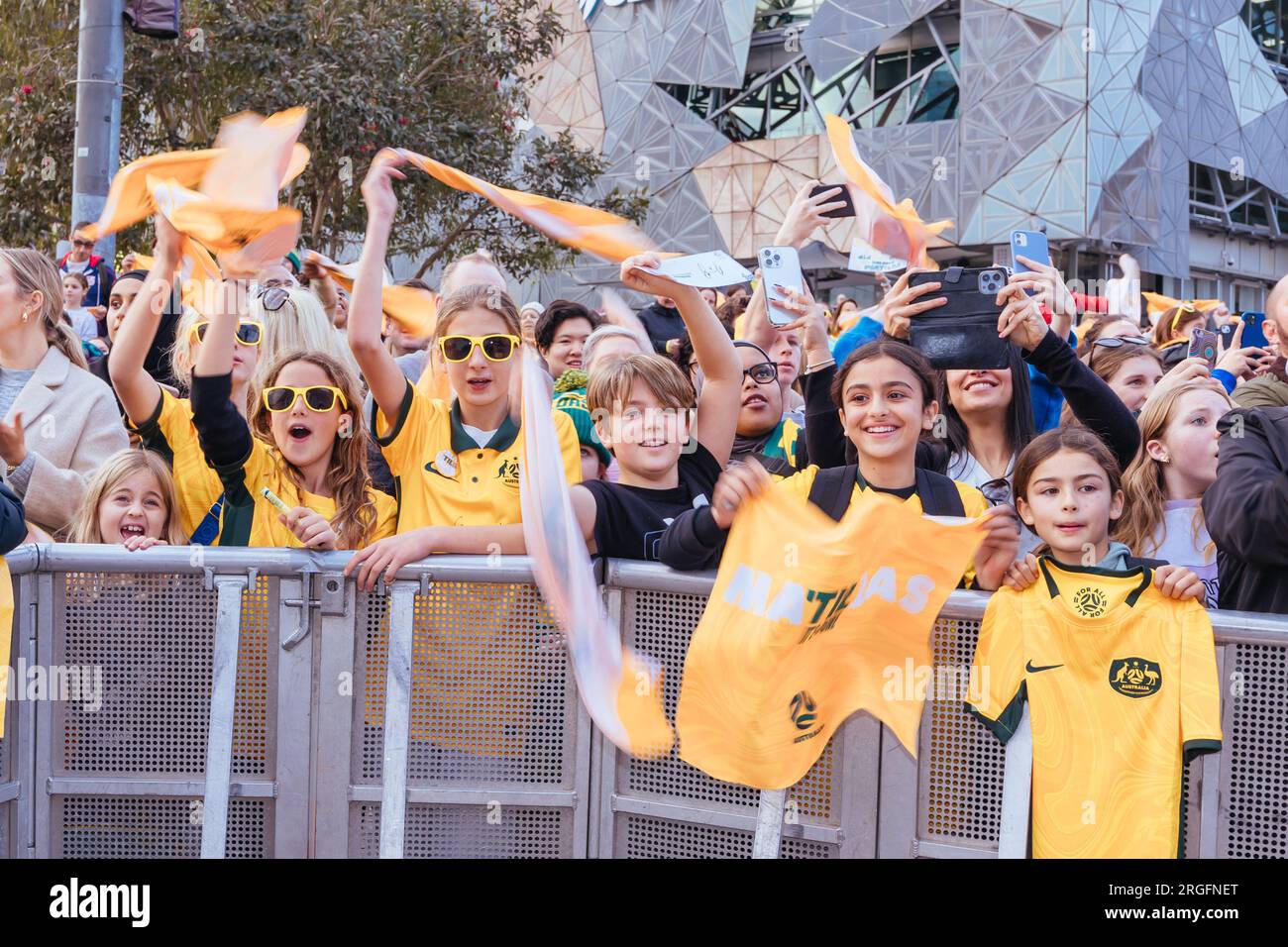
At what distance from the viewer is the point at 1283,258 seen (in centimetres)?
3066

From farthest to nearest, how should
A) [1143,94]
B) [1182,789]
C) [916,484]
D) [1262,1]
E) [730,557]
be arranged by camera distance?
1. [1262,1]
2. [1143,94]
3. [916,484]
4. [730,557]
5. [1182,789]

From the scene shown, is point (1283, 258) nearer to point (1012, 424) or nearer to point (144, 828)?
point (1012, 424)

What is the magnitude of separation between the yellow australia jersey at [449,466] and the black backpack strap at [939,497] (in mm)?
1061

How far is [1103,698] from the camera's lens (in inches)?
134

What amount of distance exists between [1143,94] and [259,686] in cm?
2641

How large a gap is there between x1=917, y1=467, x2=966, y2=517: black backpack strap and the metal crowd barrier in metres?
0.72

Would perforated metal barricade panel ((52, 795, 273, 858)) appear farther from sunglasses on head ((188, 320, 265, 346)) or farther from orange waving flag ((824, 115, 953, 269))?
orange waving flag ((824, 115, 953, 269))

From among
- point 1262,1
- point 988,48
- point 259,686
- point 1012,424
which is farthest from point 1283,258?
point 259,686

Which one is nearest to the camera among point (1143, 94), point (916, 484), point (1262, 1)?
point (916, 484)

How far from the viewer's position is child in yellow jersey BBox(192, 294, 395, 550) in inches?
161

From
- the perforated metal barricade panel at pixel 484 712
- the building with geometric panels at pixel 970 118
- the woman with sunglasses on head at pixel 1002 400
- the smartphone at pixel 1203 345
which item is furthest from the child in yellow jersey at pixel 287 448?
the building with geometric panels at pixel 970 118

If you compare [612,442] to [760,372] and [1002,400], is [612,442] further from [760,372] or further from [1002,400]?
[1002,400]

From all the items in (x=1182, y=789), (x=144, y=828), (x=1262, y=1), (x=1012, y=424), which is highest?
(x=1262, y=1)

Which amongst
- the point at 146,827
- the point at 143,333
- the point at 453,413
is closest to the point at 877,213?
the point at 453,413
